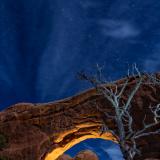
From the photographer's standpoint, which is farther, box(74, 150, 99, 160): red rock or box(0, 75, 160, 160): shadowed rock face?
box(74, 150, 99, 160): red rock

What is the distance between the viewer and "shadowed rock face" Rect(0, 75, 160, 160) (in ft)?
87.8

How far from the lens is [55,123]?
1144 inches

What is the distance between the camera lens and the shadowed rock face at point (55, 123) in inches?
1054

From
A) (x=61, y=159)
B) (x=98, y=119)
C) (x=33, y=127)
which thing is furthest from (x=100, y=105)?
(x=61, y=159)

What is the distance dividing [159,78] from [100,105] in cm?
528

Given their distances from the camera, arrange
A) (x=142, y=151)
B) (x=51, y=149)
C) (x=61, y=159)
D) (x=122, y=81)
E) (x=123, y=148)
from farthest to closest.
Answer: (x=61, y=159)
(x=51, y=149)
(x=122, y=81)
(x=142, y=151)
(x=123, y=148)

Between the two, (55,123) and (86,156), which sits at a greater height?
(86,156)

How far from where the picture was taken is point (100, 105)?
2720cm

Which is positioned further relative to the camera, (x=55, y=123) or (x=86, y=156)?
(x=86, y=156)

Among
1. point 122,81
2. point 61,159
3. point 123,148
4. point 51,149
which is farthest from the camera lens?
point 61,159

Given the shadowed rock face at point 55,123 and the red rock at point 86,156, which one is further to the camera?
the red rock at point 86,156

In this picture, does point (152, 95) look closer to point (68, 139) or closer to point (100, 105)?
point (100, 105)

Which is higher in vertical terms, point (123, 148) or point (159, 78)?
point (159, 78)

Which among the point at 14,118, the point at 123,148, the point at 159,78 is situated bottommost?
the point at 123,148
